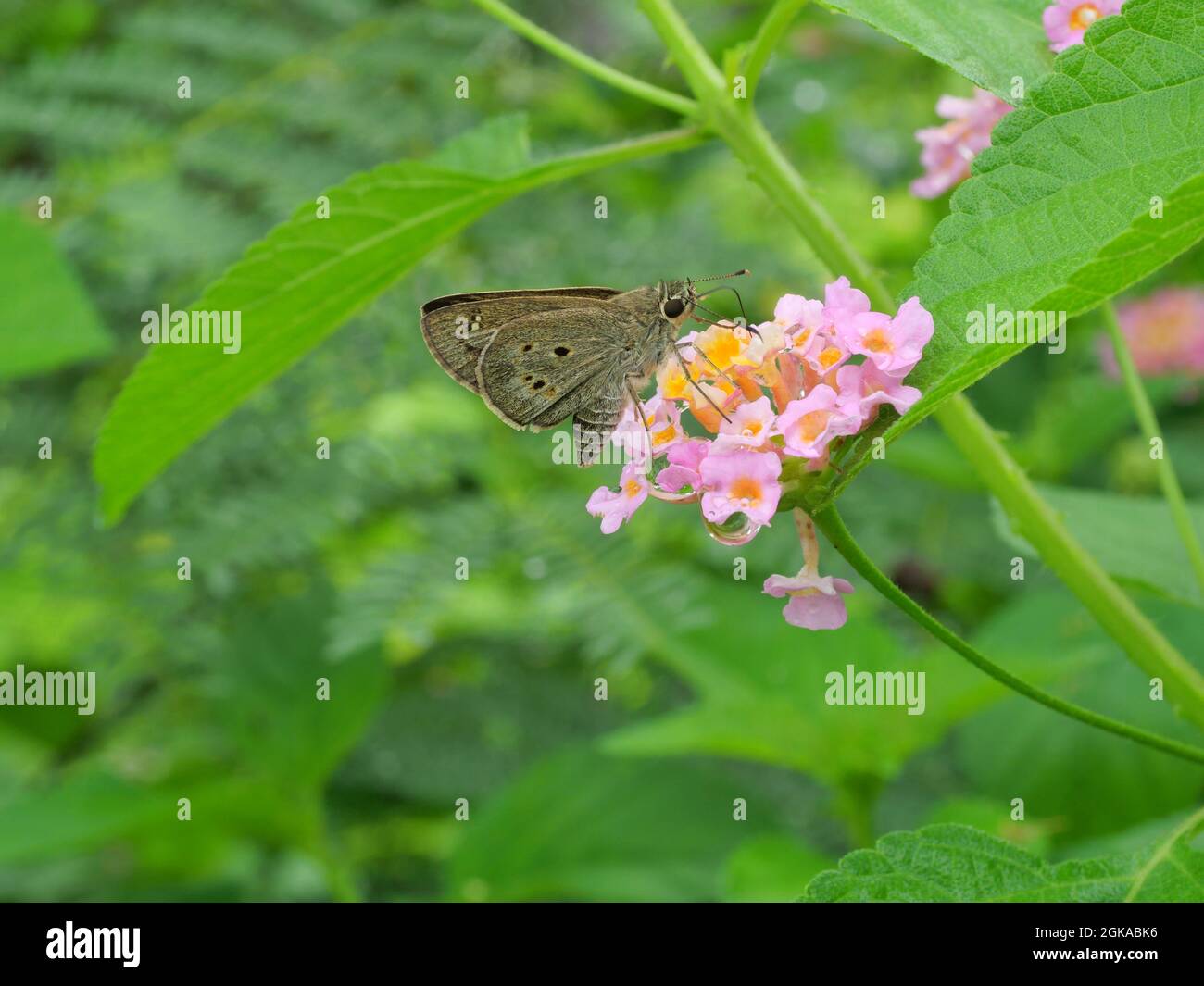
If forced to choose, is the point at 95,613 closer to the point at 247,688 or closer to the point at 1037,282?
the point at 247,688

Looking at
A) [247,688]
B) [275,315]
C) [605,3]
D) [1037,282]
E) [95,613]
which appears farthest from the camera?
[605,3]

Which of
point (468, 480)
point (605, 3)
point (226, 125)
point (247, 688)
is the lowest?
point (247, 688)

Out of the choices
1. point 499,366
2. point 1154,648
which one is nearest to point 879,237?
point 499,366

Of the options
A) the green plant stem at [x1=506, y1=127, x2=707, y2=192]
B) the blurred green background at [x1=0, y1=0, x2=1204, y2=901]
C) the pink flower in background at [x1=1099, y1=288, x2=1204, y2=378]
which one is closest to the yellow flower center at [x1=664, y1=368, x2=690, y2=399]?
the green plant stem at [x1=506, y1=127, x2=707, y2=192]

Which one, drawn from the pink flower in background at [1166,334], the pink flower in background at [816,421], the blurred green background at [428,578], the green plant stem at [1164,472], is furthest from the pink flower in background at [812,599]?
the pink flower in background at [1166,334]

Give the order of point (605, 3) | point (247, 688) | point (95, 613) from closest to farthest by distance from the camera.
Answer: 1. point (247, 688)
2. point (95, 613)
3. point (605, 3)

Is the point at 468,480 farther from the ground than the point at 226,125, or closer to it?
closer to it

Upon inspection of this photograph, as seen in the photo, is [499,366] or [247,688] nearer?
[499,366]

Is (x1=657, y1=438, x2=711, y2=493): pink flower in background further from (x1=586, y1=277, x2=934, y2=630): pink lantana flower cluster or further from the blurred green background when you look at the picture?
the blurred green background
